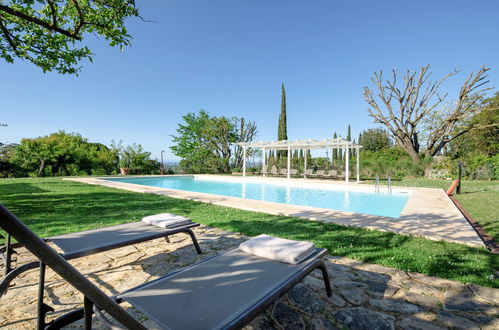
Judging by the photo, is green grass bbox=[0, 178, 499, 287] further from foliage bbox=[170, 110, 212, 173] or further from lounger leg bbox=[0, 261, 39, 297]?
foliage bbox=[170, 110, 212, 173]

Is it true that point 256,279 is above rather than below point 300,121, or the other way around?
below

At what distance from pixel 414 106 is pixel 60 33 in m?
23.6

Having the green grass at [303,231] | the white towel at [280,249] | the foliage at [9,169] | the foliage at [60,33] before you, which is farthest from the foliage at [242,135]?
the white towel at [280,249]

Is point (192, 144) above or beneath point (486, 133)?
beneath

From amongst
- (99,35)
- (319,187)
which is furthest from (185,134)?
(99,35)

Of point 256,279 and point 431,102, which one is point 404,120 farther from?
point 256,279

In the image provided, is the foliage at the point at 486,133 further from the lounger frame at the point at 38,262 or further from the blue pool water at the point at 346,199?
the lounger frame at the point at 38,262

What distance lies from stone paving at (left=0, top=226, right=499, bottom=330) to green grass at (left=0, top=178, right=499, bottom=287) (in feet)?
0.95

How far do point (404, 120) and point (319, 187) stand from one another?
13270 mm

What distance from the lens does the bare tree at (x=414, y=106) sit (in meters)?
19.0

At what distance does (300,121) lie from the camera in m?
28.0

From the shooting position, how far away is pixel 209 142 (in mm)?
22406

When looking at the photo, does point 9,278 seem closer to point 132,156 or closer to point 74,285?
point 74,285

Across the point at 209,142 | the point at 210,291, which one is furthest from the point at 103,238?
the point at 209,142
